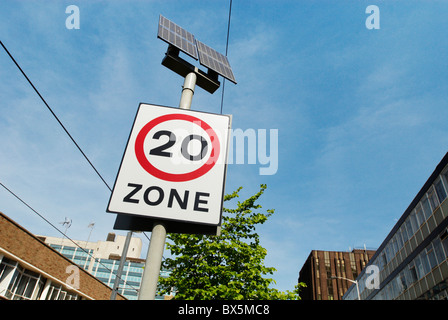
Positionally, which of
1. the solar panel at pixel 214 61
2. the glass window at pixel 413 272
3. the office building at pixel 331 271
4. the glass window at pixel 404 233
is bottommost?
the solar panel at pixel 214 61

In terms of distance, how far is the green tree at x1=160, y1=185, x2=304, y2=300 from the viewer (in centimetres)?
1290

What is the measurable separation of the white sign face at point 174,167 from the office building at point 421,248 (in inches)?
919

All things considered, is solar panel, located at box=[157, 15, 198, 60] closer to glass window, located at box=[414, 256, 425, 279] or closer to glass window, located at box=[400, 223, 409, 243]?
glass window, located at box=[414, 256, 425, 279]

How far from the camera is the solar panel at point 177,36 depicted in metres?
3.77

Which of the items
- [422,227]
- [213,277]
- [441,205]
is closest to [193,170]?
[213,277]

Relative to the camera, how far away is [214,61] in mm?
4191

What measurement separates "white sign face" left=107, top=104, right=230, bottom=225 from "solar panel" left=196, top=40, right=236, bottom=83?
1264mm

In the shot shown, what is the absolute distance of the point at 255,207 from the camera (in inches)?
663

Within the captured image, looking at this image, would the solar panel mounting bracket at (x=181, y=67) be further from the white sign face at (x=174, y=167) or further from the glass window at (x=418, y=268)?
the glass window at (x=418, y=268)

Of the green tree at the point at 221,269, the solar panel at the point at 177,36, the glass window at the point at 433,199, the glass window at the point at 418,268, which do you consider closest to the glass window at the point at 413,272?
the glass window at the point at 418,268

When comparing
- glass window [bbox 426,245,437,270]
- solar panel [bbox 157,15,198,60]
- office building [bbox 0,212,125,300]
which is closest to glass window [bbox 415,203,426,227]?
glass window [bbox 426,245,437,270]

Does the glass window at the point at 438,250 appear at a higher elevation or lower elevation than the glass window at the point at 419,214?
lower
